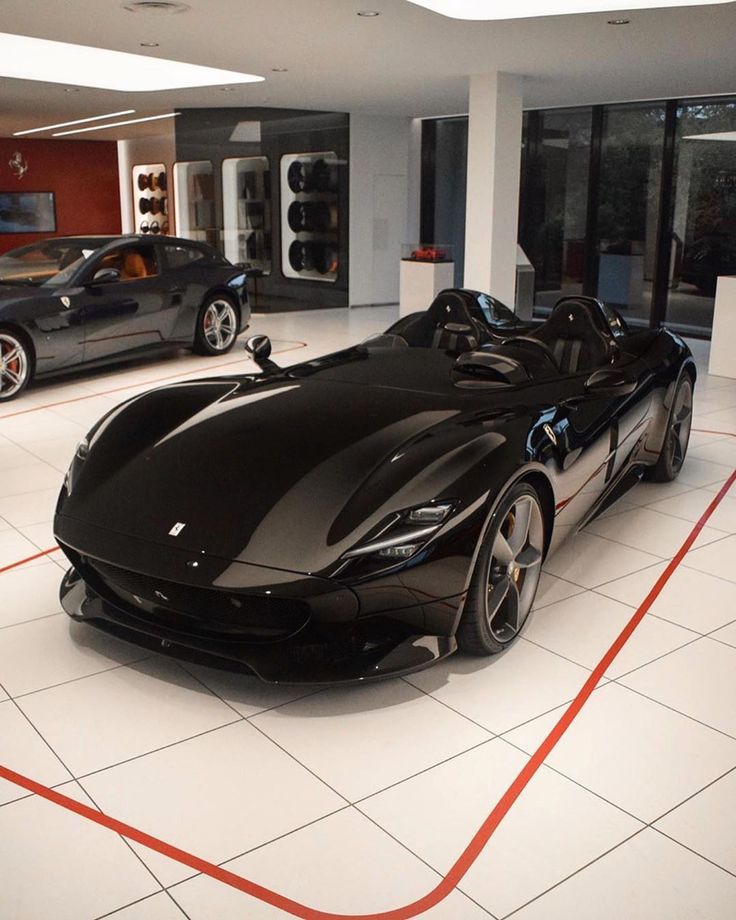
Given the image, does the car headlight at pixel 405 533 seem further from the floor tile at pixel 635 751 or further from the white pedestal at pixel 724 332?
the white pedestal at pixel 724 332

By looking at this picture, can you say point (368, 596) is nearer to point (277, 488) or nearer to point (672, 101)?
point (277, 488)

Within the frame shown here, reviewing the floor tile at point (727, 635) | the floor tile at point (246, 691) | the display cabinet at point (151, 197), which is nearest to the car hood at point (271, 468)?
the floor tile at point (246, 691)

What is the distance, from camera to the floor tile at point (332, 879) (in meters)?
2.03

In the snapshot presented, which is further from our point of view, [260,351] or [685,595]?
[260,351]

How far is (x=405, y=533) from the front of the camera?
2734 mm

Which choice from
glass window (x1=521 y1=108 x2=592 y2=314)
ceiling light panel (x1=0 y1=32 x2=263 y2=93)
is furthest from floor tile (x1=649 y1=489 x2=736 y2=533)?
glass window (x1=521 y1=108 x2=592 y2=314)

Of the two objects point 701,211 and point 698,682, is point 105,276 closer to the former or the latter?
point 698,682

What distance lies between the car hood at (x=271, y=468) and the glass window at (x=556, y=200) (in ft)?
33.1

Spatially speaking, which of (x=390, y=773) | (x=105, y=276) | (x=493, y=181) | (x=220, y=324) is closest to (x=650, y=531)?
(x=390, y=773)

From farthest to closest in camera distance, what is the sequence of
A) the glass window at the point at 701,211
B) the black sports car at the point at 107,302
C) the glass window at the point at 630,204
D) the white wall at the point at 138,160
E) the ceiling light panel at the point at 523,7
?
the white wall at the point at 138,160 → the glass window at the point at 630,204 → the glass window at the point at 701,211 → the black sports car at the point at 107,302 → the ceiling light panel at the point at 523,7

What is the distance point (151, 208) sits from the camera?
54.1 feet

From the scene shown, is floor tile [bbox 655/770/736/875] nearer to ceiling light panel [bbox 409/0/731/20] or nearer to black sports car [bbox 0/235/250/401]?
ceiling light panel [bbox 409/0/731/20]

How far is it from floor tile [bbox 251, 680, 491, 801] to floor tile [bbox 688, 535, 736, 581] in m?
1.70

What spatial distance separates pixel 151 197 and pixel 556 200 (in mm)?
7429
